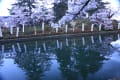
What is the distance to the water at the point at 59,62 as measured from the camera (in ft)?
21.5

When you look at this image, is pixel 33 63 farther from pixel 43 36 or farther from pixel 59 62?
pixel 43 36

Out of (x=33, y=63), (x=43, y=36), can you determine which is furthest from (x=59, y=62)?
(x=43, y=36)

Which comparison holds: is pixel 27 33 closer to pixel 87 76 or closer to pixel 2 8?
pixel 2 8

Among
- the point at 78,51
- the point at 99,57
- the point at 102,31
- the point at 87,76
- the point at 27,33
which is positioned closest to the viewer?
the point at 87,76

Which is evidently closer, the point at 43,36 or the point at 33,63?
the point at 33,63

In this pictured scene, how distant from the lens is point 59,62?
805cm

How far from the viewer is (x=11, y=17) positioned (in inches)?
629

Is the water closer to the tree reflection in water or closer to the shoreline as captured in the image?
the tree reflection in water

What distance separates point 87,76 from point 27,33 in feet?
26.3

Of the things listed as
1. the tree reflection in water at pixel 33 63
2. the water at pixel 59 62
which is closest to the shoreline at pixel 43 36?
the water at pixel 59 62

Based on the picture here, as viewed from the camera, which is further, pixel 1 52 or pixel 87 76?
pixel 1 52

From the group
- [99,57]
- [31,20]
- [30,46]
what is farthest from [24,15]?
[99,57]

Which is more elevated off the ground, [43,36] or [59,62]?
[43,36]

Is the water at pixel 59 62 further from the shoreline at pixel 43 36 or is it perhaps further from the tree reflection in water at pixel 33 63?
the shoreline at pixel 43 36
